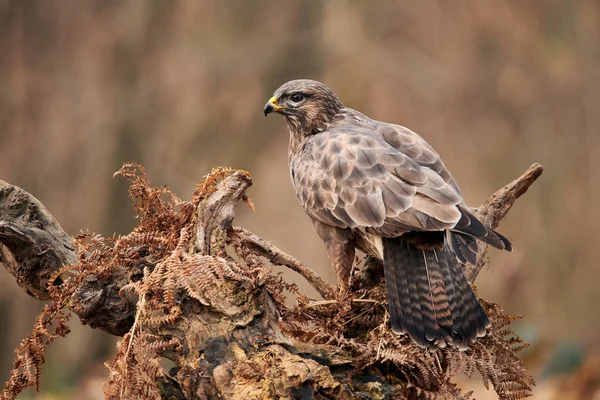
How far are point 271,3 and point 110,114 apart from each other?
222 centimetres

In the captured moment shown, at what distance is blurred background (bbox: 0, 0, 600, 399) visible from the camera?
24.8 feet

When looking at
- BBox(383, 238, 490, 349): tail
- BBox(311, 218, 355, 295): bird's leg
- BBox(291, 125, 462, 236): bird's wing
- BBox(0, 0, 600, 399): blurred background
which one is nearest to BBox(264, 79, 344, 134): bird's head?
BBox(291, 125, 462, 236): bird's wing

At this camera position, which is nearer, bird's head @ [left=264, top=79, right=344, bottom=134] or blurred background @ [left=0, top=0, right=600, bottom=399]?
bird's head @ [left=264, top=79, right=344, bottom=134]

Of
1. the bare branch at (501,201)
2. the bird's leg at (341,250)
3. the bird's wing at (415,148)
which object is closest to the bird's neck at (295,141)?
the bird's wing at (415,148)

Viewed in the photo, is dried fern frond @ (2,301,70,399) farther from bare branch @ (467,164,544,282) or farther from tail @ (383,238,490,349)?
bare branch @ (467,164,544,282)

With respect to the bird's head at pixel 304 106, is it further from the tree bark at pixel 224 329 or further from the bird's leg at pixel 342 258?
the tree bark at pixel 224 329

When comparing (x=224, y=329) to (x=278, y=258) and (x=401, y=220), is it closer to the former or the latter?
(x=278, y=258)

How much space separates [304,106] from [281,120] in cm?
402

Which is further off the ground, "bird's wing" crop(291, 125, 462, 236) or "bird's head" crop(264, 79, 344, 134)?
"bird's head" crop(264, 79, 344, 134)

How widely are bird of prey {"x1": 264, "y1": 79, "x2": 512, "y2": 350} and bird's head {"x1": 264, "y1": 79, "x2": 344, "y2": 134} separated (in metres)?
0.13

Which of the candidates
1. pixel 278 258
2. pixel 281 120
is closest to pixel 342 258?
pixel 278 258

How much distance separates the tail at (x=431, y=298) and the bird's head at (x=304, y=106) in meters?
1.09

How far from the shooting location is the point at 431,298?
2748 millimetres

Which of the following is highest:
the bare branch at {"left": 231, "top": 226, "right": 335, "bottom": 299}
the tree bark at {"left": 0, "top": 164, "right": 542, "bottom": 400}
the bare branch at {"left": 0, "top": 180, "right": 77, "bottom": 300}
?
the bare branch at {"left": 0, "top": 180, "right": 77, "bottom": 300}
